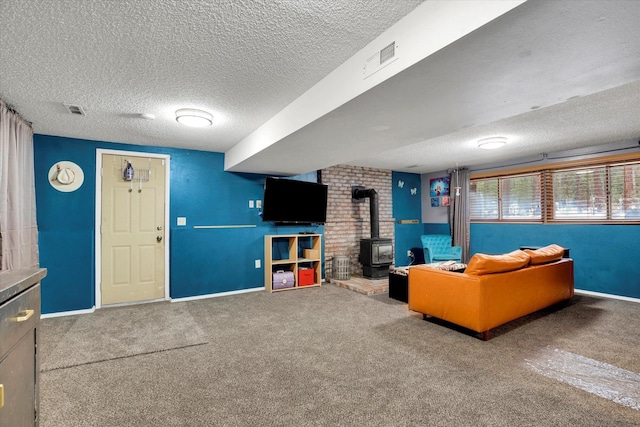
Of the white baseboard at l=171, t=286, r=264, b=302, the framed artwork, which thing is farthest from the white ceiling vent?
the framed artwork

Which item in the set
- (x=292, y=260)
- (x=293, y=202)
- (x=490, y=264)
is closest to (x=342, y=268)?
(x=292, y=260)

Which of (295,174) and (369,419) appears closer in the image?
(369,419)

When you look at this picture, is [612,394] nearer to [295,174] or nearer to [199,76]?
[199,76]

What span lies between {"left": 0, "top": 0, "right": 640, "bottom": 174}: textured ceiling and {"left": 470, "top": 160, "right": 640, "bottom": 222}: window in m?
1.50

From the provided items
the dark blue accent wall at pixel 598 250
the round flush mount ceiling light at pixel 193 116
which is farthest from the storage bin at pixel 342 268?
the round flush mount ceiling light at pixel 193 116

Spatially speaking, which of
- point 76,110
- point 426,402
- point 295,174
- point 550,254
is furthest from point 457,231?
point 76,110

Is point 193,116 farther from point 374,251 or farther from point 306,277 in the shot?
point 374,251

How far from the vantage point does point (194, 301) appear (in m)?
4.58

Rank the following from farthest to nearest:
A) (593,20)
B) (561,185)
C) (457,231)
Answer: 1. (457,231)
2. (561,185)
3. (593,20)

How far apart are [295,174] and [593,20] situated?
4.50 metres

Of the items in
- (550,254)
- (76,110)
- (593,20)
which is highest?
(76,110)

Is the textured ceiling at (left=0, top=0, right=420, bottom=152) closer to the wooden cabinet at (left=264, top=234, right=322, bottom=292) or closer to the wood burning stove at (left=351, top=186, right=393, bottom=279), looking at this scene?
the wooden cabinet at (left=264, top=234, right=322, bottom=292)

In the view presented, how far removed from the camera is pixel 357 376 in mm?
2348

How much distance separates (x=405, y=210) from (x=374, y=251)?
199 centimetres
